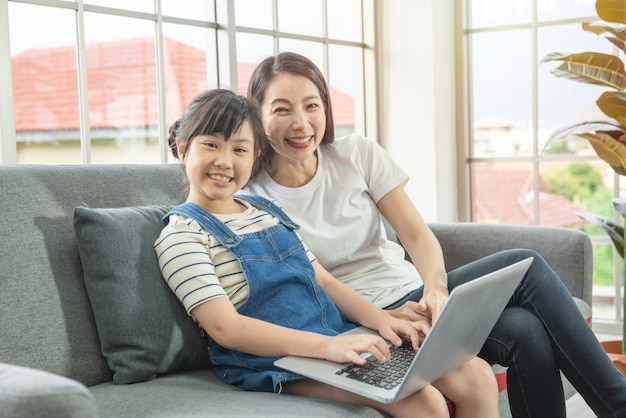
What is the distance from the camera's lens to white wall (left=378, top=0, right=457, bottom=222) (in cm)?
357

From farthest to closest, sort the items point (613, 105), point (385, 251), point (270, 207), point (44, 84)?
point (613, 105) < point (44, 84) < point (385, 251) < point (270, 207)

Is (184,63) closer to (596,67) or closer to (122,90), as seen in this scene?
(122,90)

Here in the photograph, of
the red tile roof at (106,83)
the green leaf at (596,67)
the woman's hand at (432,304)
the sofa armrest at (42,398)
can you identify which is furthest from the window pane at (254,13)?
the sofa armrest at (42,398)

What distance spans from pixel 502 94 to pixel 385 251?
188cm

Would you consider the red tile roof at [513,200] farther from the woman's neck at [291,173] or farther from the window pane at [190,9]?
the woman's neck at [291,173]

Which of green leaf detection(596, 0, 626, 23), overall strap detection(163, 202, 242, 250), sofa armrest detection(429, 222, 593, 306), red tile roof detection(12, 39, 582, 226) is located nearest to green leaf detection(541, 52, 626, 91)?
green leaf detection(596, 0, 626, 23)

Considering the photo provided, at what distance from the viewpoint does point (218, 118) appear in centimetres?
168

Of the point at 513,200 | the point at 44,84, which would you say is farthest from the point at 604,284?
the point at 44,84

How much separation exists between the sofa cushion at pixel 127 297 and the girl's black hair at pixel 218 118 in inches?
9.6

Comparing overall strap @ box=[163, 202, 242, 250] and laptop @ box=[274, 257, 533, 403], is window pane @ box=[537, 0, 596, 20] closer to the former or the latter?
laptop @ box=[274, 257, 533, 403]

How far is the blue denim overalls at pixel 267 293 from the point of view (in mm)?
1602

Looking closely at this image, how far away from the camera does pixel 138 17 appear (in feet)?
8.28

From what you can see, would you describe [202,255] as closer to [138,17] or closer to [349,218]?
[349,218]

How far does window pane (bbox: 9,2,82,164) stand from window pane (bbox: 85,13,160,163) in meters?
0.07
